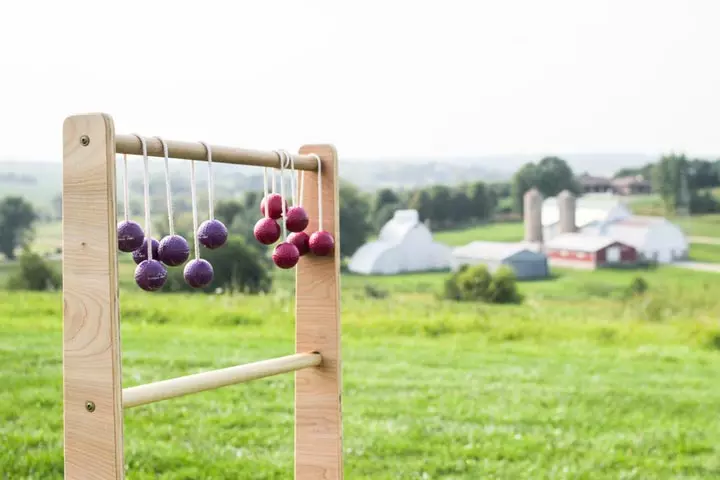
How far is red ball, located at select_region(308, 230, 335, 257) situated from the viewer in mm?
2211

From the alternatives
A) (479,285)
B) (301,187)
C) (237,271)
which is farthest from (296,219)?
(479,285)

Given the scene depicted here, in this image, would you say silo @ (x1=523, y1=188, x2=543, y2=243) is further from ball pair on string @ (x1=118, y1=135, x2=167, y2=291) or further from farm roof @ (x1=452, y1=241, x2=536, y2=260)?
ball pair on string @ (x1=118, y1=135, x2=167, y2=291)

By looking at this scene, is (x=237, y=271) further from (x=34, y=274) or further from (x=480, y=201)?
(x=480, y=201)

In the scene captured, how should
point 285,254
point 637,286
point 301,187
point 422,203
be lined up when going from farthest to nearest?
point 422,203, point 637,286, point 301,187, point 285,254

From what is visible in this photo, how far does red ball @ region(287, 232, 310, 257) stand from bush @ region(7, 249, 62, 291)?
11.5 feet

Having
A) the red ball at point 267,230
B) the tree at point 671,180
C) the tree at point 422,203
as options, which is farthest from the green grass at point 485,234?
the red ball at point 267,230

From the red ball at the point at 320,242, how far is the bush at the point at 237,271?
3292 mm

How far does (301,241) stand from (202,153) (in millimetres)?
412

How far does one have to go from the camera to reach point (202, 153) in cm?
191

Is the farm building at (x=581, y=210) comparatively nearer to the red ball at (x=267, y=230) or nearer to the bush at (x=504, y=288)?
the bush at (x=504, y=288)

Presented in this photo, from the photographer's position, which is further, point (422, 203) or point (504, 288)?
point (422, 203)

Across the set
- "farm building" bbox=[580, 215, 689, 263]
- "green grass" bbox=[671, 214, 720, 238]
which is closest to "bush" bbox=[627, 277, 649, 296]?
"farm building" bbox=[580, 215, 689, 263]

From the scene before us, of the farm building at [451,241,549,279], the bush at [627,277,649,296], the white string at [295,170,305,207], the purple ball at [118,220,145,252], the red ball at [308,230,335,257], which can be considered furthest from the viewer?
→ the farm building at [451,241,549,279]

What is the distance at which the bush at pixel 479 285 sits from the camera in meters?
5.81
